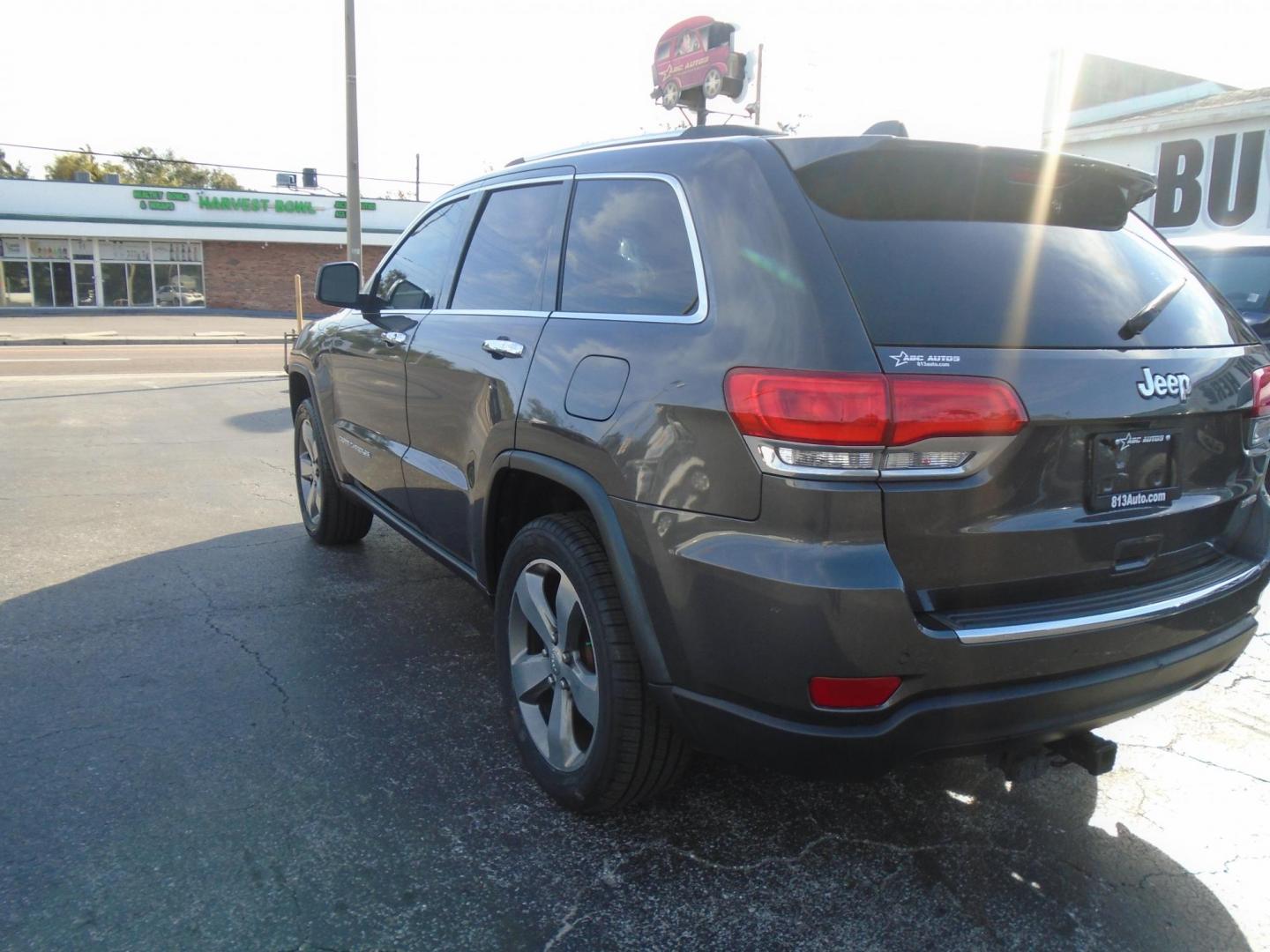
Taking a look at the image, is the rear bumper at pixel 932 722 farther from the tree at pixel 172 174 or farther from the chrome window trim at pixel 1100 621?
the tree at pixel 172 174

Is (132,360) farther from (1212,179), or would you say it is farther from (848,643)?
(848,643)

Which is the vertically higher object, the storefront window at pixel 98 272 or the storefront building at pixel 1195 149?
the storefront building at pixel 1195 149

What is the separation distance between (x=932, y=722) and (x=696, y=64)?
25.2m

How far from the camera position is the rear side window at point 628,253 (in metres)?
2.63

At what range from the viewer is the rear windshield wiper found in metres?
2.46

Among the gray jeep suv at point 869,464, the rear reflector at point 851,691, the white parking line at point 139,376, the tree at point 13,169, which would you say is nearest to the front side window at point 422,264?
the gray jeep suv at point 869,464

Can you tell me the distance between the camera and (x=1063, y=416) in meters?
2.25

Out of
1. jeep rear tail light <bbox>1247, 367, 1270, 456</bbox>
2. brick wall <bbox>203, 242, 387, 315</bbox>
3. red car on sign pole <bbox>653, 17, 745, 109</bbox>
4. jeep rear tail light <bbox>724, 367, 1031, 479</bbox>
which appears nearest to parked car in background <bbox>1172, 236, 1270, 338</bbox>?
jeep rear tail light <bbox>1247, 367, 1270, 456</bbox>

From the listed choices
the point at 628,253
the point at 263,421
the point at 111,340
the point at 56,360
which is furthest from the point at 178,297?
the point at 628,253

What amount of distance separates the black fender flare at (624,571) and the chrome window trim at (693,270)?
444 mm

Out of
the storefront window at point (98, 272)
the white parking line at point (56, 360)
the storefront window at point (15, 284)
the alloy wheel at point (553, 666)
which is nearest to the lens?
the alloy wheel at point (553, 666)

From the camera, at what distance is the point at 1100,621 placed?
234cm

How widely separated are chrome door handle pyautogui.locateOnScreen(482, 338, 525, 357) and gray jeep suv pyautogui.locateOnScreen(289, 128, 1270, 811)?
0.08m

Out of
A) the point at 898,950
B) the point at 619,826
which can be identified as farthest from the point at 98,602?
the point at 898,950
